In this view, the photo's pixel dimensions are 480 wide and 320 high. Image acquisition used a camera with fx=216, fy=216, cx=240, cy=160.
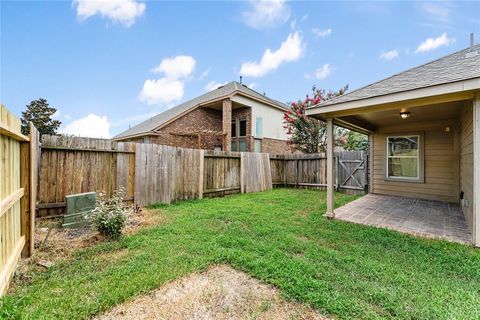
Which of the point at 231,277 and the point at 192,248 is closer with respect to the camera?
the point at 231,277

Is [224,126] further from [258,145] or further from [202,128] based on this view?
[258,145]

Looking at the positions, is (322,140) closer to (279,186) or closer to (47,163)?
(279,186)

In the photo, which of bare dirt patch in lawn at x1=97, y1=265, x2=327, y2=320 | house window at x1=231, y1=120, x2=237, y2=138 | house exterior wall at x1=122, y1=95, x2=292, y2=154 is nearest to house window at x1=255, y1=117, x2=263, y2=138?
house exterior wall at x1=122, y1=95, x2=292, y2=154

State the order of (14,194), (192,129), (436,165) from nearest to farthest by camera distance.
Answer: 1. (14,194)
2. (436,165)
3. (192,129)

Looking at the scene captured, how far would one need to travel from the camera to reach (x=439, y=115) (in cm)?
617

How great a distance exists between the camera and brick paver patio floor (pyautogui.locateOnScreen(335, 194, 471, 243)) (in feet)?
13.3

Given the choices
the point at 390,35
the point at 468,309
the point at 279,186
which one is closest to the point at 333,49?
the point at 390,35

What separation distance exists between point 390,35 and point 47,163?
12265 millimetres

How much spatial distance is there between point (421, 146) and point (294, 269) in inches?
283

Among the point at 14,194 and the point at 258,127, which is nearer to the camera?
the point at 14,194

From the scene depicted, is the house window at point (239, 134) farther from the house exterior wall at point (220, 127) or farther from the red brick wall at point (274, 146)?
the red brick wall at point (274, 146)

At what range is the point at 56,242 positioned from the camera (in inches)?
136

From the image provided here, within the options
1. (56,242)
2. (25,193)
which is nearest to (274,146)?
(56,242)

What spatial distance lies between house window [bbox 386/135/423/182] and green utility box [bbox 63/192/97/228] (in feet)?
30.0
